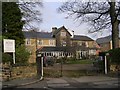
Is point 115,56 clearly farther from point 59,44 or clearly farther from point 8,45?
point 59,44

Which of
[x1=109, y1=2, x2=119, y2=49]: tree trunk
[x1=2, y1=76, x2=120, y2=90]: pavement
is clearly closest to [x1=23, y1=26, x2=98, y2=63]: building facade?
[x1=109, y1=2, x2=119, y2=49]: tree trunk

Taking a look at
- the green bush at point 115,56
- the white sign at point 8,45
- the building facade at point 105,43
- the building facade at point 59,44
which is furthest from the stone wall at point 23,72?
the building facade at point 105,43

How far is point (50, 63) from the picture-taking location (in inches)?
1752

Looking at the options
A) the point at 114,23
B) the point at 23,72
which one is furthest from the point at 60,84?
the point at 114,23

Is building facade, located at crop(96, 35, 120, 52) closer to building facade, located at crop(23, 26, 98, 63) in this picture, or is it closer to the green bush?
building facade, located at crop(23, 26, 98, 63)

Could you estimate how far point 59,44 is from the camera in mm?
90875

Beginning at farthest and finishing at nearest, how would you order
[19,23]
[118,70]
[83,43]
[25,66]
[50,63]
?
[83,43], [50,63], [19,23], [118,70], [25,66]

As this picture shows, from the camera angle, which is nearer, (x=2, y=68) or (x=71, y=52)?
(x=2, y=68)

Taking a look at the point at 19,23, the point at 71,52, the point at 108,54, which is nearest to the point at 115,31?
the point at 108,54

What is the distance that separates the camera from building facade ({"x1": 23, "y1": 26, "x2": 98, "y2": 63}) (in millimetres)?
81675

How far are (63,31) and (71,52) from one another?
13002mm

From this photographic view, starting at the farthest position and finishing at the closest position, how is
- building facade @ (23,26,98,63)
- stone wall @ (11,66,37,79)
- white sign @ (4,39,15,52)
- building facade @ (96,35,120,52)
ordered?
building facade @ (96,35,120,52) → building facade @ (23,26,98,63) → white sign @ (4,39,15,52) → stone wall @ (11,66,37,79)

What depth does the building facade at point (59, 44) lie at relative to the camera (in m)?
81.7

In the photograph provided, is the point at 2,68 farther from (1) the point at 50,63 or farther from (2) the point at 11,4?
(1) the point at 50,63
